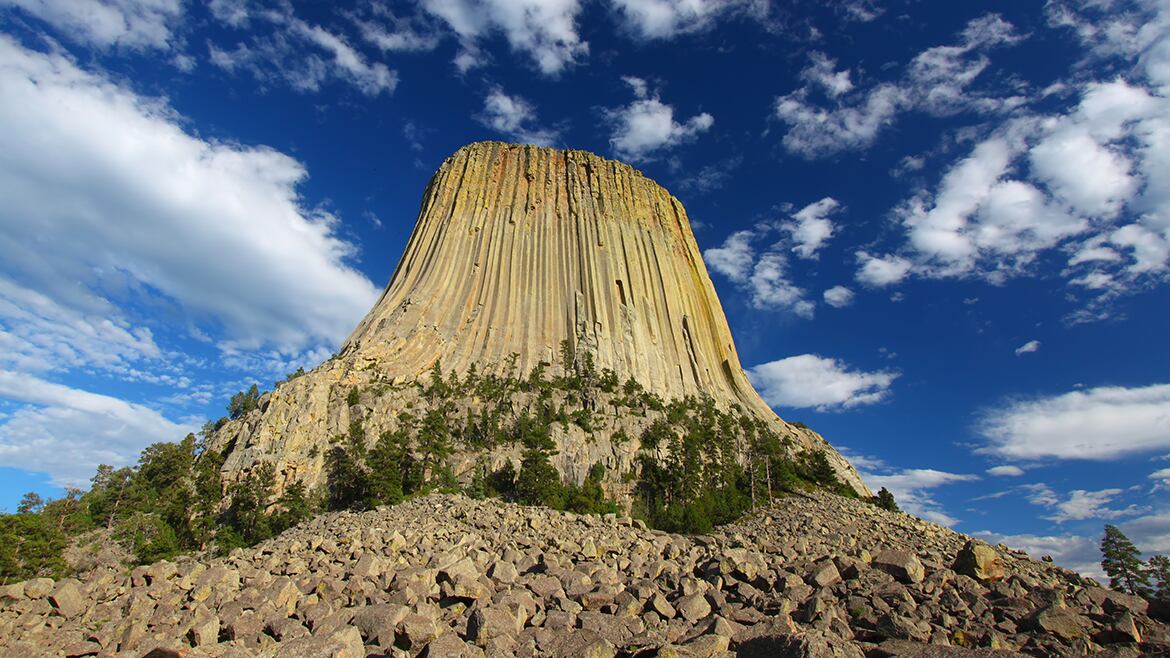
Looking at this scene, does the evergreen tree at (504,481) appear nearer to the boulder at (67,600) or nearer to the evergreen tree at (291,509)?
the evergreen tree at (291,509)

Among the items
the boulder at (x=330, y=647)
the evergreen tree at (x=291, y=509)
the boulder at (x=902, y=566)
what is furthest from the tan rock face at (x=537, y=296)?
the boulder at (x=330, y=647)

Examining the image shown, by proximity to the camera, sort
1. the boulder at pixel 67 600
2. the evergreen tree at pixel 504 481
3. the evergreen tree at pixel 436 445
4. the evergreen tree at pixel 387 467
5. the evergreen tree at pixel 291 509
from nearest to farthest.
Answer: the boulder at pixel 67 600 < the evergreen tree at pixel 291 509 < the evergreen tree at pixel 387 467 < the evergreen tree at pixel 504 481 < the evergreen tree at pixel 436 445

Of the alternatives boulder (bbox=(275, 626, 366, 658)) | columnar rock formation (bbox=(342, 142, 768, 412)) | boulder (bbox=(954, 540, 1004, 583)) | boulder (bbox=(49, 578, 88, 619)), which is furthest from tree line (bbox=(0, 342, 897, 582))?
boulder (bbox=(275, 626, 366, 658))

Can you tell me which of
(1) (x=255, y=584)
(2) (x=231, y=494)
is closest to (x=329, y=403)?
(2) (x=231, y=494)

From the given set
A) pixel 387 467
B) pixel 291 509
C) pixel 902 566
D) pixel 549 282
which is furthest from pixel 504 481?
pixel 902 566

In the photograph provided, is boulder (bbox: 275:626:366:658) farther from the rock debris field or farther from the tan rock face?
the tan rock face

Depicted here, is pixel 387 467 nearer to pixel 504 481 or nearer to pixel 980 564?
pixel 504 481

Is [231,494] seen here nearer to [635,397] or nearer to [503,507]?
[503,507]
